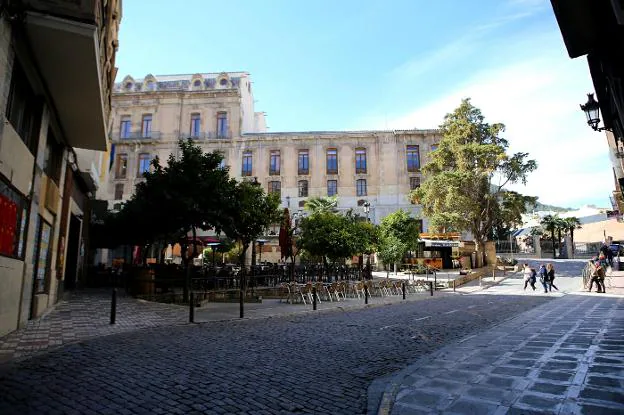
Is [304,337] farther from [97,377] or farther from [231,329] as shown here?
[97,377]

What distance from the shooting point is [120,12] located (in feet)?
48.1

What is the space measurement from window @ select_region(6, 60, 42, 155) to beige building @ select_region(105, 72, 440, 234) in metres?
36.5

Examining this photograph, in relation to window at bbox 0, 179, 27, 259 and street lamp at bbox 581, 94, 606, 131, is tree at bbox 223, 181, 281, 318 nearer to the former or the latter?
window at bbox 0, 179, 27, 259

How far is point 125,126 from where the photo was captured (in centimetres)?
4778

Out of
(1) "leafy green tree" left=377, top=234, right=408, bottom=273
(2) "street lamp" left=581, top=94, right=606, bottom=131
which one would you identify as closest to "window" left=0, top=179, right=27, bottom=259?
(2) "street lamp" left=581, top=94, right=606, bottom=131

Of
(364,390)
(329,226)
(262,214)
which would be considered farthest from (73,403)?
(329,226)

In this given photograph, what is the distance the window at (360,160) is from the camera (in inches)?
1869

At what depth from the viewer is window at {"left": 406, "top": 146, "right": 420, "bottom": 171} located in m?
47.1

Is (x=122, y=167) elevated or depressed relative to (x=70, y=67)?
elevated

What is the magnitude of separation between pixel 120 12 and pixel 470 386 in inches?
619

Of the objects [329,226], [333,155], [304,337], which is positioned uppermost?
[333,155]

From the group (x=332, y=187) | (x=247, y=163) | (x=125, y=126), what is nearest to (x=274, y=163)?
(x=247, y=163)

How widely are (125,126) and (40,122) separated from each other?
41.2 meters

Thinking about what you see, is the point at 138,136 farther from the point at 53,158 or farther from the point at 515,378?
the point at 515,378
